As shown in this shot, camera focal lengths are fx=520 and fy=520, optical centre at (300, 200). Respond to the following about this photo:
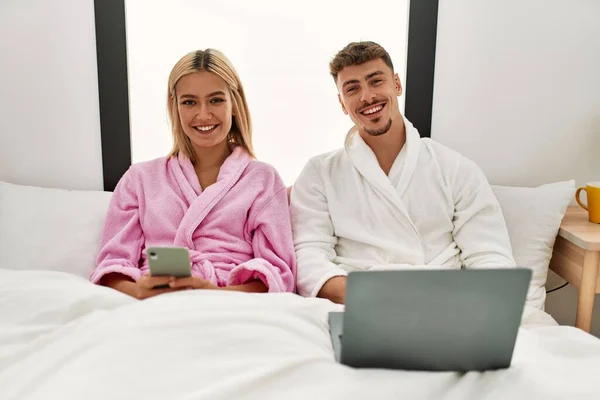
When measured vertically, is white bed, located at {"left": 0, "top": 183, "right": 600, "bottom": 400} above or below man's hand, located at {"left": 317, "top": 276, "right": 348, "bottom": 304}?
above

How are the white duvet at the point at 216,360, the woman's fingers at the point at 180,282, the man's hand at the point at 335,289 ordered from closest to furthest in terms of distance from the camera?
the white duvet at the point at 216,360, the woman's fingers at the point at 180,282, the man's hand at the point at 335,289

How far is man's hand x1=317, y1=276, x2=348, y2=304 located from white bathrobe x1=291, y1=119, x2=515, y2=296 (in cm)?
6

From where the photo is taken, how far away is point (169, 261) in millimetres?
1072

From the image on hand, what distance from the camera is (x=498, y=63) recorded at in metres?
1.87

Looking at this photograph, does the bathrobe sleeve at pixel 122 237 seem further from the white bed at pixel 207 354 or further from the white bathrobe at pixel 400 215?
the white bathrobe at pixel 400 215

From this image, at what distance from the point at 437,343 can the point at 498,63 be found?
4.42 feet

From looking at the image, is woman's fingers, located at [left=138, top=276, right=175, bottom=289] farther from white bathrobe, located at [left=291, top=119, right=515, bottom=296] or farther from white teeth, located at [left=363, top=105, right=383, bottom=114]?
white teeth, located at [left=363, top=105, right=383, bottom=114]

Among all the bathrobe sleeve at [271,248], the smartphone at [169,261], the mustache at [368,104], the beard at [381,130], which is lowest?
the bathrobe sleeve at [271,248]

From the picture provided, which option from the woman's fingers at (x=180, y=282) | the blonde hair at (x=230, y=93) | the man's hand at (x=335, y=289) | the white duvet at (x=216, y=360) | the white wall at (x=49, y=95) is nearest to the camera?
the white duvet at (x=216, y=360)

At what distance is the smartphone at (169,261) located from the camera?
3.42 ft

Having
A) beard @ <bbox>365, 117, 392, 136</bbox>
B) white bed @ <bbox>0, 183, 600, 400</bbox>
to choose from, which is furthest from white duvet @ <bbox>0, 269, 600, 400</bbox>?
beard @ <bbox>365, 117, 392, 136</bbox>

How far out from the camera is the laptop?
797 millimetres

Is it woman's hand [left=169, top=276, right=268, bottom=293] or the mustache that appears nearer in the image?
woman's hand [left=169, top=276, right=268, bottom=293]

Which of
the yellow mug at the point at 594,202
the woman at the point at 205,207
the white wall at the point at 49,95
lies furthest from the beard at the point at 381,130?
the white wall at the point at 49,95
